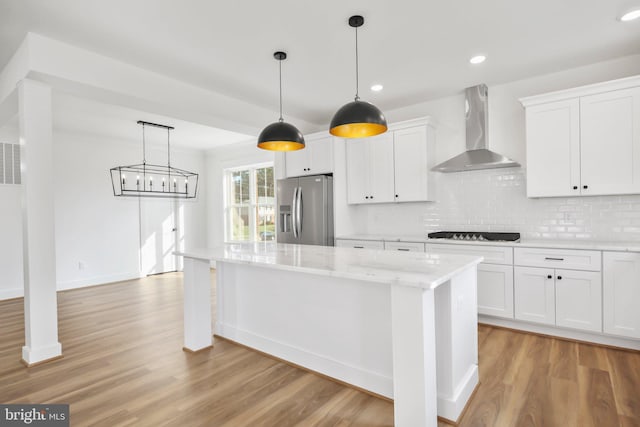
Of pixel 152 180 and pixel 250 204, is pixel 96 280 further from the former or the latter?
pixel 250 204

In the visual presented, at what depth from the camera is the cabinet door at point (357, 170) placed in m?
4.67

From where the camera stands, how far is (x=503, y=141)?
3.91 meters

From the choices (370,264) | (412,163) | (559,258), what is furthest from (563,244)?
(370,264)

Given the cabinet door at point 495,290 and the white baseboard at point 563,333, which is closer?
the white baseboard at point 563,333

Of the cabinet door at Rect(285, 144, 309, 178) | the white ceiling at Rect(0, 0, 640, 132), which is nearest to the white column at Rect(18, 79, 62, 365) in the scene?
the white ceiling at Rect(0, 0, 640, 132)

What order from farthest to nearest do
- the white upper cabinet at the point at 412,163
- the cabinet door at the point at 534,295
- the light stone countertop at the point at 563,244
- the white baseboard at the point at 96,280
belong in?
the white baseboard at the point at 96,280 → the white upper cabinet at the point at 412,163 → the cabinet door at the point at 534,295 → the light stone countertop at the point at 563,244

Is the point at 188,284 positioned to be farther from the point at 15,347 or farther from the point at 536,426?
the point at 536,426

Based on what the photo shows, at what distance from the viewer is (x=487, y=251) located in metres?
3.51

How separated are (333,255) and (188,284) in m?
1.41

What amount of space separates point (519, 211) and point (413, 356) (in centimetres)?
281

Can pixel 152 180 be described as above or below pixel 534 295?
above

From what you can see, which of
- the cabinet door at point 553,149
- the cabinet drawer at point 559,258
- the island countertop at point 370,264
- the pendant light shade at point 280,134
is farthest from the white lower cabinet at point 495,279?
the pendant light shade at point 280,134

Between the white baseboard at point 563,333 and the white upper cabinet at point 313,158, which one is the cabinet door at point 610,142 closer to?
the white baseboard at point 563,333

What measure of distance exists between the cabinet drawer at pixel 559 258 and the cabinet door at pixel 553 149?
580 millimetres
